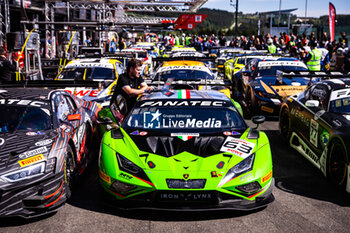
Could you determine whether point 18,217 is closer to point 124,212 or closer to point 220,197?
point 124,212

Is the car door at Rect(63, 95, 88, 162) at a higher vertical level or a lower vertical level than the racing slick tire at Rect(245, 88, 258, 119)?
higher

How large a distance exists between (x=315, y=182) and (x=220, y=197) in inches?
84.7

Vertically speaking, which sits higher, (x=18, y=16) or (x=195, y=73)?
(x=18, y=16)

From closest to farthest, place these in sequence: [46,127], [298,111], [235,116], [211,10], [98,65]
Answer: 1. [46,127]
2. [235,116]
3. [298,111]
4. [98,65]
5. [211,10]

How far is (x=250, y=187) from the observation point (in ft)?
15.1

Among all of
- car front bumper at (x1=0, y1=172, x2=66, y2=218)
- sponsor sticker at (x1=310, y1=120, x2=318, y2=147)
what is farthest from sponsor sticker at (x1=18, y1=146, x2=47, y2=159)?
sponsor sticker at (x1=310, y1=120, x2=318, y2=147)

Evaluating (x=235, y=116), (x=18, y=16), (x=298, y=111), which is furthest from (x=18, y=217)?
(x=18, y=16)

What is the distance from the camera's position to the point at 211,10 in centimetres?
17175

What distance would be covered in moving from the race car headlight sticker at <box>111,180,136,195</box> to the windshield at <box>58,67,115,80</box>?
7.43 m

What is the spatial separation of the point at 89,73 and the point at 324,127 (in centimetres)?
732

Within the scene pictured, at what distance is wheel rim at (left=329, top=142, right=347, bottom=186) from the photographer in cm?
542

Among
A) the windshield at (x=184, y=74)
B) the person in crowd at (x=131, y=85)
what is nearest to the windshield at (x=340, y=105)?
the person in crowd at (x=131, y=85)

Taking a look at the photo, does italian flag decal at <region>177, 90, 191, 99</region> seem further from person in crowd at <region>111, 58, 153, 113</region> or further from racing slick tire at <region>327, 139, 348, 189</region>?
racing slick tire at <region>327, 139, 348, 189</region>

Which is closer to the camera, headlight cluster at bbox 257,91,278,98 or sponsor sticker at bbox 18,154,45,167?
sponsor sticker at bbox 18,154,45,167
